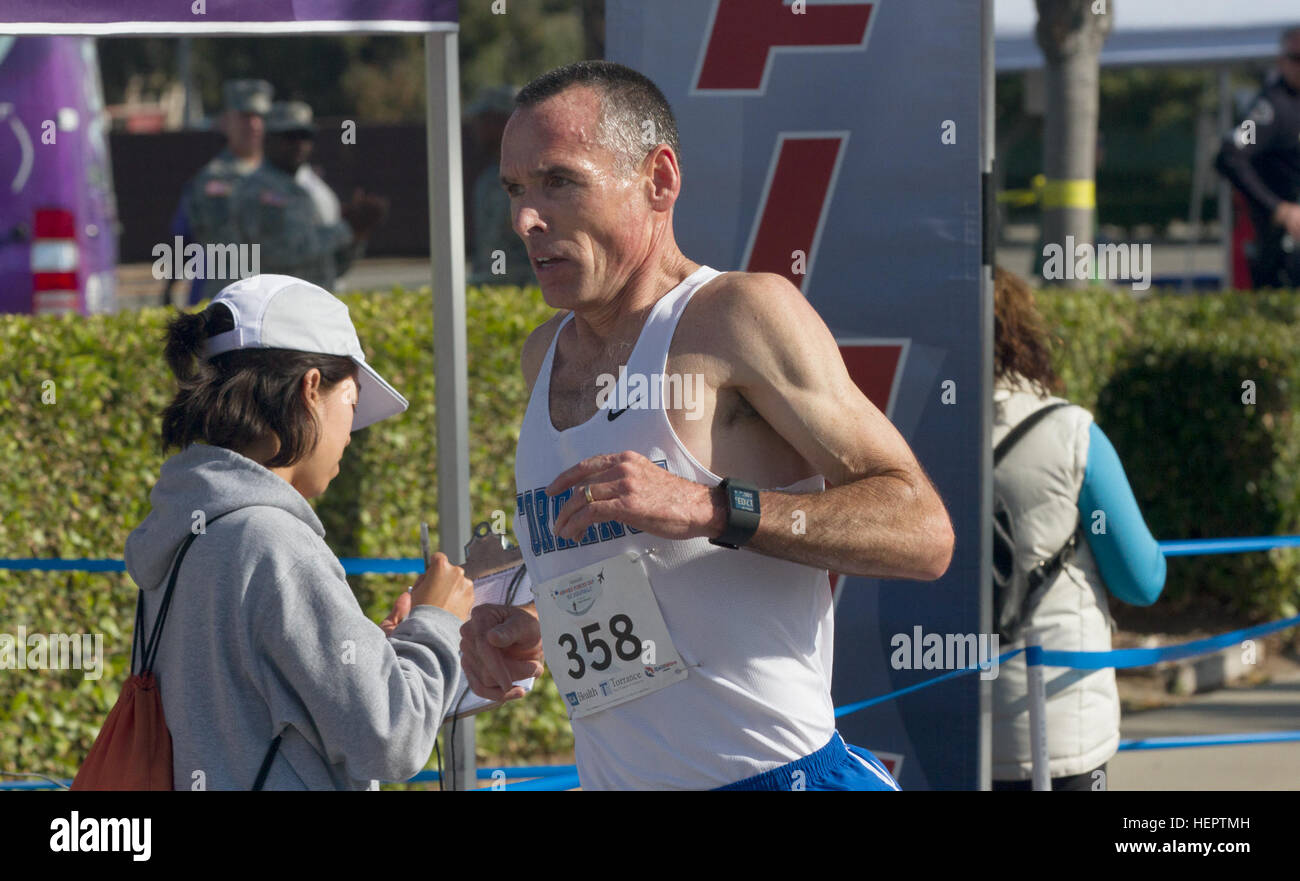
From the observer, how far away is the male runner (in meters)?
2.15

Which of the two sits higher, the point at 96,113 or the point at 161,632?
the point at 96,113

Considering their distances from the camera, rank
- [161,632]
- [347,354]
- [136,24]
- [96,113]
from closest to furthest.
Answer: [161,632] < [347,354] < [136,24] < [96,113]

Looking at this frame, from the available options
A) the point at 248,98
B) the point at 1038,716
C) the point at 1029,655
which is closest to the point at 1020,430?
the point at 1029,655

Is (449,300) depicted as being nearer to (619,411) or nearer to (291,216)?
(619,411)

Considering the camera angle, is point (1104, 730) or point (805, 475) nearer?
point (805, 475)

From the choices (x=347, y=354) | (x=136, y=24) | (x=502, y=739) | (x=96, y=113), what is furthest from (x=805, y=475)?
(x=96, y=113)

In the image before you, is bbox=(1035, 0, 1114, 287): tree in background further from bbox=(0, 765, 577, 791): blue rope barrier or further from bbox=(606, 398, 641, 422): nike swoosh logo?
bbox=(606, 398, 641, 422): nike swoosh logo

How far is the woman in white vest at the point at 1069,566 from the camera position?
11.5ft

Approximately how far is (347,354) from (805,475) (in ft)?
2.76

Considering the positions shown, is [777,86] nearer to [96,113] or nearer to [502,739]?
[502,739]

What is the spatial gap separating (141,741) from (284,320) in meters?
0.73

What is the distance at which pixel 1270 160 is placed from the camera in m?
8.73
